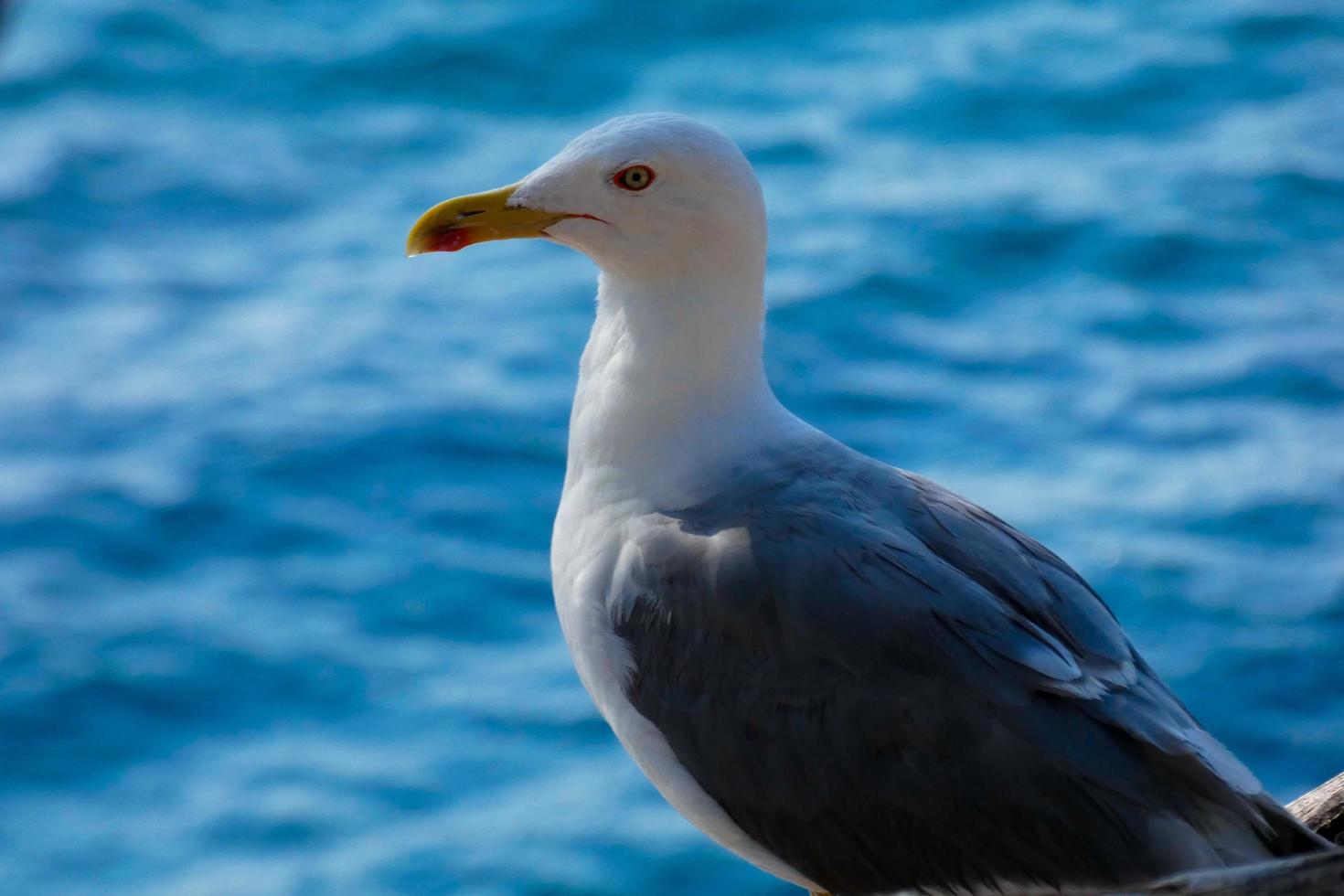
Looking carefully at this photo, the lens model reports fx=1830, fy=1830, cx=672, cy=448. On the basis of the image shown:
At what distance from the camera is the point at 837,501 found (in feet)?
10.0

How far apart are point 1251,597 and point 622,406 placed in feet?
15.4

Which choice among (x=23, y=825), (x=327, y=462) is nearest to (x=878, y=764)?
(x=23, y=825)

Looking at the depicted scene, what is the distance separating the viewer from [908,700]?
2859 millimetres

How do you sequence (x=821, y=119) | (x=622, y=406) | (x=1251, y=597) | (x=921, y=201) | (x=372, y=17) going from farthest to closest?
(x=372, y=17) < (x=821, y=119) < (x=921, y=201) < (x=1251, y=597) < (x=622, y=406)

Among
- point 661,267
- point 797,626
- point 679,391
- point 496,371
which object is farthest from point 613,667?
point 496,371

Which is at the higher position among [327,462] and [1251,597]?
[327,462]

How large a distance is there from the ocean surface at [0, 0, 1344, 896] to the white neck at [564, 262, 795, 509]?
348 cm

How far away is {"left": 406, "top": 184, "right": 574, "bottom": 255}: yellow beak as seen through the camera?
3188 mm

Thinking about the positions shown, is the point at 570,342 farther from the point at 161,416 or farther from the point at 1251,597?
the point at 1251,597

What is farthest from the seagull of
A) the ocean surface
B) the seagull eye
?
the ocean surface

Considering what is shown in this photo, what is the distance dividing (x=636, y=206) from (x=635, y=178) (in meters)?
0.05

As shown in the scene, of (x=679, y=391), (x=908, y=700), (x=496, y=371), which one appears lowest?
(x=908, y=700)

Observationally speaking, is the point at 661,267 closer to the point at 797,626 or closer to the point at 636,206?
the point at 636,206

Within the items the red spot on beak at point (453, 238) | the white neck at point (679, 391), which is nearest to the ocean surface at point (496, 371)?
the white neck at point (679, 391)
